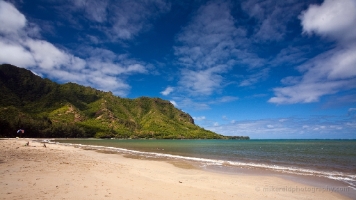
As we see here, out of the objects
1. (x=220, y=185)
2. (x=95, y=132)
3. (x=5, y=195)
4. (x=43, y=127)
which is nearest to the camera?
(x=5, y=195)

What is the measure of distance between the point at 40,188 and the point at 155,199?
5.65 meters

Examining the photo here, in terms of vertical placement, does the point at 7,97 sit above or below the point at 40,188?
above

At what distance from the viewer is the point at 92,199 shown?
27.6 feet

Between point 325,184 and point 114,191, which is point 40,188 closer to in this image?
point 114,191

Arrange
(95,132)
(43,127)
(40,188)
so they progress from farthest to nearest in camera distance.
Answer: (95,132) → (43,127) → (40,188)

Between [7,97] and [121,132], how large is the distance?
9942 centimetres

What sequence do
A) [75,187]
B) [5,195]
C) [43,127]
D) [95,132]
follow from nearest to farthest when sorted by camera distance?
[5,195] < [75,187] < [43,127] < [95,132]

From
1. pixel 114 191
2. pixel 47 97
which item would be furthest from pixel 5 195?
pixel 47 97

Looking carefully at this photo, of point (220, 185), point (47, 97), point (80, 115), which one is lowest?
point (220, 185)

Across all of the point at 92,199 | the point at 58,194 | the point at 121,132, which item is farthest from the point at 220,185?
the point at 121,132

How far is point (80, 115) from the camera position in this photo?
198750 millimetres

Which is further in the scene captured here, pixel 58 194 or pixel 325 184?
pixel 325 184

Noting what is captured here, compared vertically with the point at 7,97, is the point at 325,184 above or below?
below

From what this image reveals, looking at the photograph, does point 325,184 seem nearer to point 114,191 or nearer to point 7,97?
point 114,191
